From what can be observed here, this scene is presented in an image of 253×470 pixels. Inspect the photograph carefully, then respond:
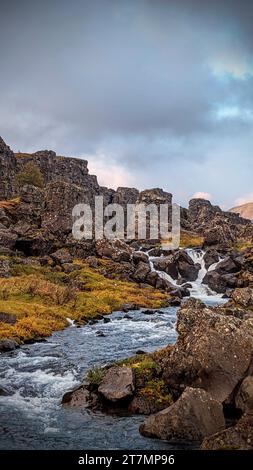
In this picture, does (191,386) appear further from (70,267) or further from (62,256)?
(62,256)

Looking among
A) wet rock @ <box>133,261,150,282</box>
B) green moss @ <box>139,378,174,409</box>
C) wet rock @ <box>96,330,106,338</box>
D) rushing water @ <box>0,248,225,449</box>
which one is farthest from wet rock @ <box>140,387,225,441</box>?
wet rock @ <box>133,261,150,282</box>

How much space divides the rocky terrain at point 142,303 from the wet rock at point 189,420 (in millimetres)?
45

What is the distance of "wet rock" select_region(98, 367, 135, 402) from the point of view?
934 inches

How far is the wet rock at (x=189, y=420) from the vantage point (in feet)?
62.7

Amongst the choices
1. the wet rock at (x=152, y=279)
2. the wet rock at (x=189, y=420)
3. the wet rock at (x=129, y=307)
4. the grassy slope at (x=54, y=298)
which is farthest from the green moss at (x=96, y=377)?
the wet rock at (x=152, y=279)

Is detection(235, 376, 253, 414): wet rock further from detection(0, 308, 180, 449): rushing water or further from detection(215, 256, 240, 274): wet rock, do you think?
detection(215, 256, 240, 274): wet rock

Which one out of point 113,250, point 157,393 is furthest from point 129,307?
point 113,250

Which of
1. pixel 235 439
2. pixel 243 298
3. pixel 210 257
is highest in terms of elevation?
pixel 210 257

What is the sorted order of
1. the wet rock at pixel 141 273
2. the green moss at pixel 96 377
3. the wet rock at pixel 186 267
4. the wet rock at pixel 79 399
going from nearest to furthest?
1. the wet rock at pixel 79 399
2. the green moss at pixel 96 377
3. the wet rock at pixel 141 273
4. the wet rock at pixel 186 267

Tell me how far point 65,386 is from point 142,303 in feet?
138

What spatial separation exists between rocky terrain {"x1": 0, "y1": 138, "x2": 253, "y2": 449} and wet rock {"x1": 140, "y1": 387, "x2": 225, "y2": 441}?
45 millimetres

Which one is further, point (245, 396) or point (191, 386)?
point (191, 386)

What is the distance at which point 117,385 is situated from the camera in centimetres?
2453

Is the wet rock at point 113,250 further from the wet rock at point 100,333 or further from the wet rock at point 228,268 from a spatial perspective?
the wet rock at point 100,333
